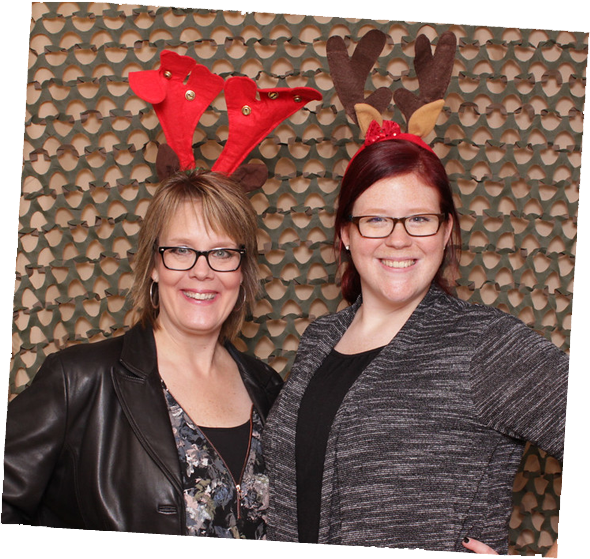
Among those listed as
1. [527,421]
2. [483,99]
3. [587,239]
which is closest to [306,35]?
[483,99]

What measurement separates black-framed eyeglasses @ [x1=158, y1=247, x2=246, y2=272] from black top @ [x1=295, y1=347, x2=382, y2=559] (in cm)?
37

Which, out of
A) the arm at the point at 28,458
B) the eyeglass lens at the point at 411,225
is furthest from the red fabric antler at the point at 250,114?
the arm at the point at 28,458

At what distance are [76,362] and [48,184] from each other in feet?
2.39

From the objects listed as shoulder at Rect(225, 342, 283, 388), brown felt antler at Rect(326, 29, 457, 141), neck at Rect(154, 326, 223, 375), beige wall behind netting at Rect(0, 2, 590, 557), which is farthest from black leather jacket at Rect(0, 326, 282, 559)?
brown felt antler at Rect(326, 29, 457, 141)

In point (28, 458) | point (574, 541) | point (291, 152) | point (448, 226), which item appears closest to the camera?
point (574, 541)

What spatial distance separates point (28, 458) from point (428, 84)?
1.26 m

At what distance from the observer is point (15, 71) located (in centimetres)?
188

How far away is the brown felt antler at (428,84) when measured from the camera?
4.83 ft

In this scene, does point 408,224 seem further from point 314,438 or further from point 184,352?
point 184,352

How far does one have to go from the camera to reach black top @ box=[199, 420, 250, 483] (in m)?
1.39

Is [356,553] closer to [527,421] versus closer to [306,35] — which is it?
[527,421]

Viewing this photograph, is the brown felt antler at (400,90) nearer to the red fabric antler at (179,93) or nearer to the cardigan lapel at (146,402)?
the red fabric antler at (179,93)

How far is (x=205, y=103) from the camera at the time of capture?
1.64 metres

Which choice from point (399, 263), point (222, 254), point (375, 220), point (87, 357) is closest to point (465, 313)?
point (399, 263)
